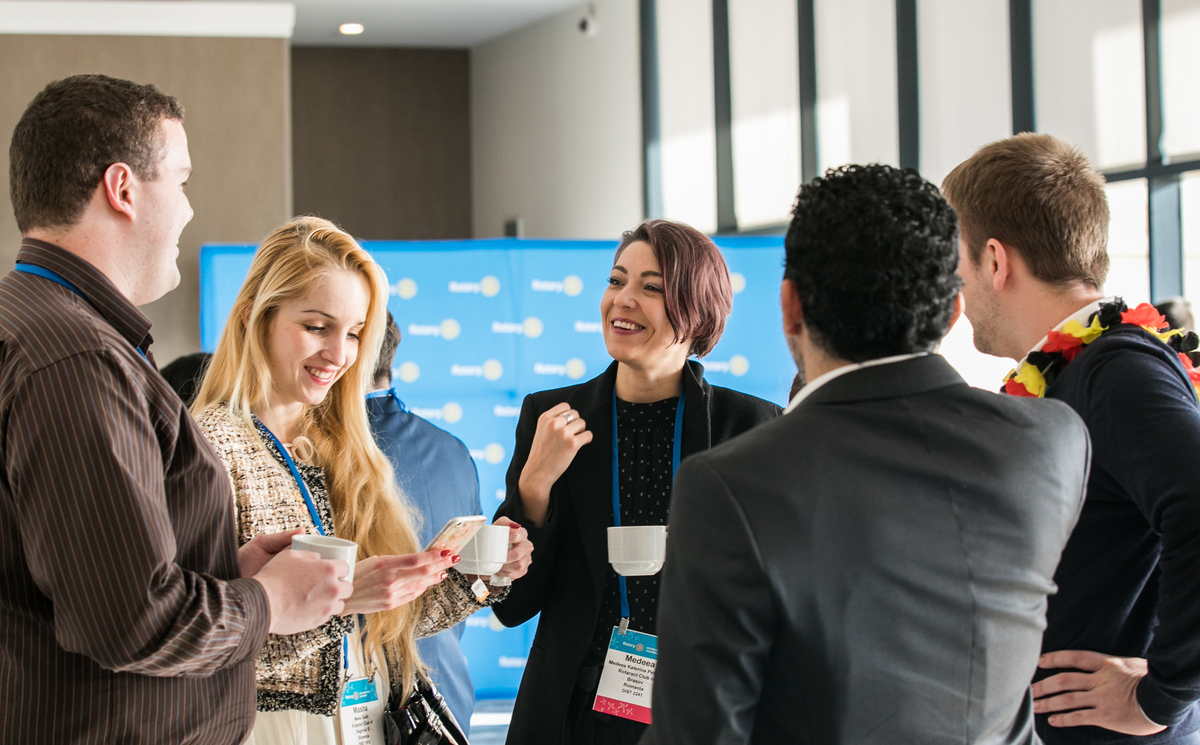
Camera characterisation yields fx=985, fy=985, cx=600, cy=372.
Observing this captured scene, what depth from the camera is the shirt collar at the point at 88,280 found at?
128 centimetres

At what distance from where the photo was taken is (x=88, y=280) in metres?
1.28

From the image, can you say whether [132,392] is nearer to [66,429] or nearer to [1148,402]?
[66,429]

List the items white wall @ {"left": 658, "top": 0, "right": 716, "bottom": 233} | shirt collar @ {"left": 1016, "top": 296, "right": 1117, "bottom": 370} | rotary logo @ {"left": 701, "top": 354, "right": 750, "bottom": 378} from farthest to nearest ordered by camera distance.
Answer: white wall @ {"left": 658, "top": 0, "right": 716, "bottom": 233} < rotary logo @ {"left": 701, "top": 354, "right": 750, "bottom": 378} < shirt collar @ {"left": 1016, "top": 296, "right": 1117, "bottom": 370}

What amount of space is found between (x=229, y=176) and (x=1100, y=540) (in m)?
6.28

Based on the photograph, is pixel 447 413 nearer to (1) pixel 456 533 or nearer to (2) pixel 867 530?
(1) pixel 456 533

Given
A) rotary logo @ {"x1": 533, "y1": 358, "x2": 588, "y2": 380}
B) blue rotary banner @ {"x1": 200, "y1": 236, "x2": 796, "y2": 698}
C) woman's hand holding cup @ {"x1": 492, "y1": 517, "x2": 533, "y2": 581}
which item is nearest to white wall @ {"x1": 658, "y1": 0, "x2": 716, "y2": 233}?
blue rotary banner @ {"x1": 200, "y1": 236, "x2": 796, "y2": 698}

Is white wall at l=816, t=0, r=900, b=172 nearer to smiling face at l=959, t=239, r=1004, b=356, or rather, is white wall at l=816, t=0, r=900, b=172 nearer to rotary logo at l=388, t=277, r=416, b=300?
rotary logo at l=388, t=277, r=416, b=300

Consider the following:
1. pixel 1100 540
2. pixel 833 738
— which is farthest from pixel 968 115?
pixel 833 738

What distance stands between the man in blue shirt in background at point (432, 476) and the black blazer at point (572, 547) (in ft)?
2.90

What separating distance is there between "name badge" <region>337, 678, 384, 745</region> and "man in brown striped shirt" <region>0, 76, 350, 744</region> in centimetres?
43

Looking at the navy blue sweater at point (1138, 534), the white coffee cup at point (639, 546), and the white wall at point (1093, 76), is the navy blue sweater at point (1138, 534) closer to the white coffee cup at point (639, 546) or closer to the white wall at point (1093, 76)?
the white coffee cup at point (639, 546)

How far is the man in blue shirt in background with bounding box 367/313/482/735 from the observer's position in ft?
9.77

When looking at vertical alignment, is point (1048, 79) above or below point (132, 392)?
above

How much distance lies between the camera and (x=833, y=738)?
1.03m
